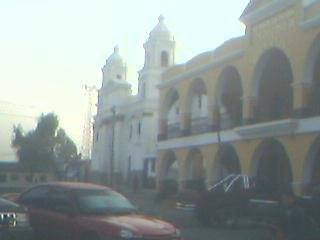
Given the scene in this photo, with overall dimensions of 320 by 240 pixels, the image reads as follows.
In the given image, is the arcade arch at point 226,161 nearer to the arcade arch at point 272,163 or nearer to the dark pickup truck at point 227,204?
the arcade arch at point 272,163

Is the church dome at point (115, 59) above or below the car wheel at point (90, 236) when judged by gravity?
above

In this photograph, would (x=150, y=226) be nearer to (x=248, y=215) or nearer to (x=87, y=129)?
(x=248, y=215)

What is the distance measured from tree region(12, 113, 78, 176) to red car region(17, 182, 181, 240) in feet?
175

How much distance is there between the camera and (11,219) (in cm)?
1293

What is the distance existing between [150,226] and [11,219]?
2655 millimetres

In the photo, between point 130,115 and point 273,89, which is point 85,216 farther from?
point 130,115

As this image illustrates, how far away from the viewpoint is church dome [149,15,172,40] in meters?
57.6

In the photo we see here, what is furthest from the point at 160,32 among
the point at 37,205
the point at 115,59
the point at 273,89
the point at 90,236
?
the point at 90,236

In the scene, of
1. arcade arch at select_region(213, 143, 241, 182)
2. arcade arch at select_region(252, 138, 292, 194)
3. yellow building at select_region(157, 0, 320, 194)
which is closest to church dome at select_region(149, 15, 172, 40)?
yellow building at select_region(157, 0, 320, 194)

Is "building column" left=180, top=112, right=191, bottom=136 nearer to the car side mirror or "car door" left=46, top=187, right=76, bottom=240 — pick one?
"car door" left=46, top=187, right=76, bottom=240

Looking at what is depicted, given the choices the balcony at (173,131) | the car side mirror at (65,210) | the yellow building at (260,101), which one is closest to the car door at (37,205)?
the car side mirror at (65,210)

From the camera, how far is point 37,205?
14844mm

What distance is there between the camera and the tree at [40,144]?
6919 cm

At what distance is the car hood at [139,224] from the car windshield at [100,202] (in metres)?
0.45
